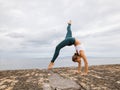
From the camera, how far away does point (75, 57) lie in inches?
377

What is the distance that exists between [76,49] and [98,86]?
2.56m

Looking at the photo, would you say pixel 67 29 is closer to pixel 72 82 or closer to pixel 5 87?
pixel 72 82

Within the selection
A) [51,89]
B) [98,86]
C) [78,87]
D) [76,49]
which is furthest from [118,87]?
[76,49]

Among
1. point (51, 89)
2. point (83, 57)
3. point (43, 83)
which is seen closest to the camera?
point (51, 89)

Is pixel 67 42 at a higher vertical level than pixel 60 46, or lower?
higher

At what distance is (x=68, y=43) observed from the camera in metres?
A: 9.48

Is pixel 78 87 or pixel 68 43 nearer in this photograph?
pixel 78 87

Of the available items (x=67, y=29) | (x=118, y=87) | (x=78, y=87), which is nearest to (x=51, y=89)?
(x=78, y=87)

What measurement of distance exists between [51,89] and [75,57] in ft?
10.0

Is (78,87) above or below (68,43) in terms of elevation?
below

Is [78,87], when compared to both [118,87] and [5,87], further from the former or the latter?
[5,87]

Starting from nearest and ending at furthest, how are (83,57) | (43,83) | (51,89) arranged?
(51,89)
(43,83)
(83,57)

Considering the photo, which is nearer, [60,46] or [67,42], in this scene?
[67,42]

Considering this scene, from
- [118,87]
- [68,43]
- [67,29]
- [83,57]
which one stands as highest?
[67,29]
